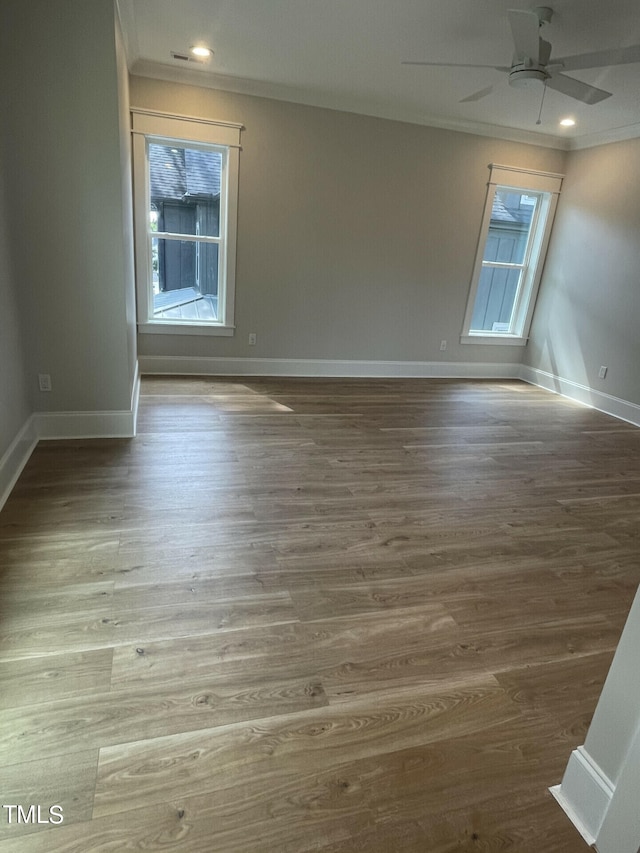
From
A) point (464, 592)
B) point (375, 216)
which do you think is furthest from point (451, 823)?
point (375, 216)

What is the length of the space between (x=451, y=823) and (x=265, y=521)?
152 centimetres

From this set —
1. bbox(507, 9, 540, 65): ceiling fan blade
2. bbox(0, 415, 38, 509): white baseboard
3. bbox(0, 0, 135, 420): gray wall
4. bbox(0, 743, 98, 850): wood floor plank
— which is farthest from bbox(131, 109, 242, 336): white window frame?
bbox(0, 743, 98, 850): wood floor plank

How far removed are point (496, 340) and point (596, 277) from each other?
1.25 m

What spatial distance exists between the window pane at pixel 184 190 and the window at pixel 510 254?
2940mm

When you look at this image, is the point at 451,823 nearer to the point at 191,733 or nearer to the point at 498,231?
the point at 191,733

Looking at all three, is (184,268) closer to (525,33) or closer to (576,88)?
(525,33)

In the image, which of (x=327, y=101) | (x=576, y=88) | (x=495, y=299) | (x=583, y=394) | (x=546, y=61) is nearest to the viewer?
(x=546, y=61)

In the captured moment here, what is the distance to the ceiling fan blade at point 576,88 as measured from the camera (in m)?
3.10

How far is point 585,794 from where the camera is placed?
1.24 meters

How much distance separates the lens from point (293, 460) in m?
3.28

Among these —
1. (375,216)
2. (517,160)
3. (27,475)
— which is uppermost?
(517,160)

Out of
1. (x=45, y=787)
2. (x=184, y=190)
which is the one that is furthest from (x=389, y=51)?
(x=45, y=787)

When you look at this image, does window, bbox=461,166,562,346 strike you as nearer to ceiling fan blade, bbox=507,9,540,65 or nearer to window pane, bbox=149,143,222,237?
ceiling fan blade, bbox=507,9,540,65

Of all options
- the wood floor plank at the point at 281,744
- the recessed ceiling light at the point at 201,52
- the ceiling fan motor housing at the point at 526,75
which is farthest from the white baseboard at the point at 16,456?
the ceiling fan motor housing at the point at 526,75
